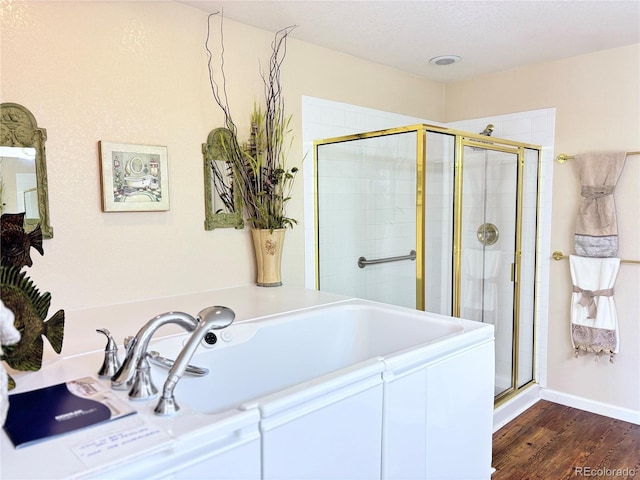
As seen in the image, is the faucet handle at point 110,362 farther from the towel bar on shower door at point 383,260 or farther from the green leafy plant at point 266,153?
the towel bar on shower door at point 383,260

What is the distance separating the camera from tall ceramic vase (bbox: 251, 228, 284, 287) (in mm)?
2455

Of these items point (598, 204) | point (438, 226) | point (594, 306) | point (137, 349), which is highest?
point (598, 204)

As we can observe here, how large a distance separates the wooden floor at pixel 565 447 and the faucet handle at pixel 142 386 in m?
1.95

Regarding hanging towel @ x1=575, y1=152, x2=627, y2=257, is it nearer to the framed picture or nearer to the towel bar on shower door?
the towel bar on shower door

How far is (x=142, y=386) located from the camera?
43.1 inches

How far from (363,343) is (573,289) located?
1736 mm

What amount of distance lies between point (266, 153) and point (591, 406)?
2.65m

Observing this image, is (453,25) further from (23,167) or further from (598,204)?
(23,167)

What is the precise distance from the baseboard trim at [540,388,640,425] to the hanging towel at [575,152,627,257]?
98cm

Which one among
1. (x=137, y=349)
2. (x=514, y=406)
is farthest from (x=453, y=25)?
(x=514, y=406)

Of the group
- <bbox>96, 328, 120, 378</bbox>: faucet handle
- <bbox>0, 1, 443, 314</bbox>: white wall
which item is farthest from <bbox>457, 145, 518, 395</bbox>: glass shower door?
<bbox>96, 328, 120, 378</bbox>: faucet handle

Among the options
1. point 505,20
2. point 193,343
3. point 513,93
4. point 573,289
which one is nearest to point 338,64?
point 505,20

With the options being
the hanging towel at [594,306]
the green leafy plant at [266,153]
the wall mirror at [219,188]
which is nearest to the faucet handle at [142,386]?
the wall mirror at [219,188]

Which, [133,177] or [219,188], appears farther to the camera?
[219,188]
